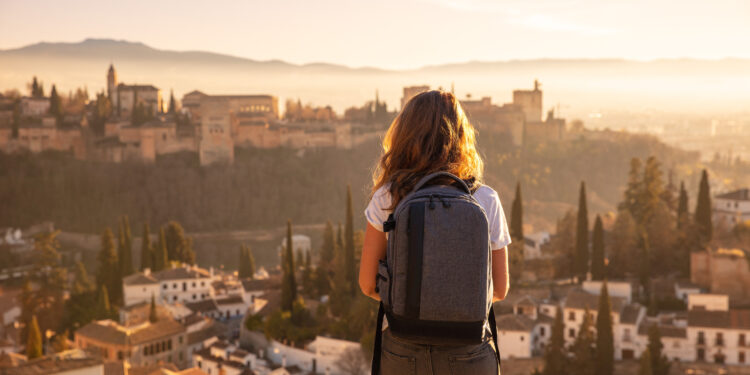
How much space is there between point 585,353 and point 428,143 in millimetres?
14872

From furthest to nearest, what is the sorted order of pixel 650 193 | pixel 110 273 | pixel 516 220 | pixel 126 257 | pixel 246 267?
pixel 246 267 → pixel 126 257 → pixel 110 273 → pixel 650 193 → pixel 516 220

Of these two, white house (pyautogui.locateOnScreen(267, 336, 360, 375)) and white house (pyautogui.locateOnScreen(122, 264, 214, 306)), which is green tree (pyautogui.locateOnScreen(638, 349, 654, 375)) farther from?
white house (pyautogui.locateOnScreen(122, 264, 214, 306))

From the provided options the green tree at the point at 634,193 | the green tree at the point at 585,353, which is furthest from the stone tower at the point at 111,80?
the green tree at the point at 585,353

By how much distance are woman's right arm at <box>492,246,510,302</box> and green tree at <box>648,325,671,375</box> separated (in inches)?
593

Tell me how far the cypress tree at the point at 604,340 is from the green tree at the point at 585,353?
15cm

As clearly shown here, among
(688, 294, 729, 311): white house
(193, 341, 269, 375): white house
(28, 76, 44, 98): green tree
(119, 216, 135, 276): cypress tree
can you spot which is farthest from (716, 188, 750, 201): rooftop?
(28, 76, 44, 98): green tree

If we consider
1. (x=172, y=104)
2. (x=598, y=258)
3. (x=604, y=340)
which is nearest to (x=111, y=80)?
(x=172, y=104)

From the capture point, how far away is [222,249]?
3831cm

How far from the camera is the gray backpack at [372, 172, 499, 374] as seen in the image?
1.72m

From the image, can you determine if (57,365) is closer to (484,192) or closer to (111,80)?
(484,192)

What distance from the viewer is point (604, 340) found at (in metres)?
15.9

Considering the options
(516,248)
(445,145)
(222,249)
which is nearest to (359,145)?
(222,249)

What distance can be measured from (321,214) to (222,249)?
23.4ft

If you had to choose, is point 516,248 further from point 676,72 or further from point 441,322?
point 676,72
